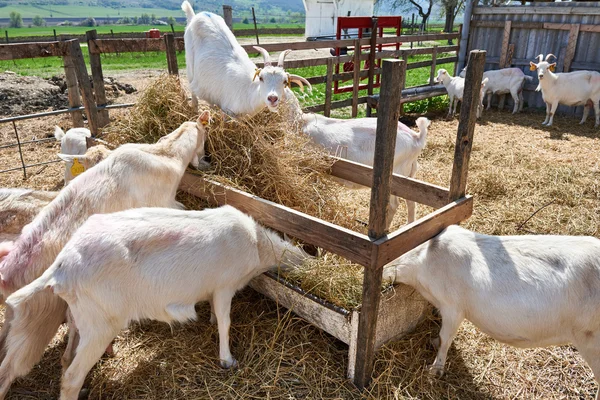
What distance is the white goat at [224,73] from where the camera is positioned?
16.5 feet

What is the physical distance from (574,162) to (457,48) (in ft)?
24.1

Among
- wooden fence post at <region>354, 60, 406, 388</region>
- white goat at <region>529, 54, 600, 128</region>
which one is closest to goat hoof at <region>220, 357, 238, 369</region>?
wooden fence post at <region>354, 60, 406, 388</region>

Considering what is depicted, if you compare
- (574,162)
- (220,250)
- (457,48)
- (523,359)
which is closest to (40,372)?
(220,250)

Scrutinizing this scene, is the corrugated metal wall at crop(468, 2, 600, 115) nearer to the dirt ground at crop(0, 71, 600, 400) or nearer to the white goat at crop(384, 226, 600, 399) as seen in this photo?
the dirt ground at crop(0, 71, 600, 400)

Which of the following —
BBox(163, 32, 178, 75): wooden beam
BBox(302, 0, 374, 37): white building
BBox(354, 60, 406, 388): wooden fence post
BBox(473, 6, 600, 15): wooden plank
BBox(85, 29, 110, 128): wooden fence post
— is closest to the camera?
BBox(354, 60, 406, 388): wooden fence post

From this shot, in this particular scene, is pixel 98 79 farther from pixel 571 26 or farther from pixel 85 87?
pixel 571 26

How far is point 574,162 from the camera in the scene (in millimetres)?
8289

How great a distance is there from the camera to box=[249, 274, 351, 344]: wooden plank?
325 centimetres

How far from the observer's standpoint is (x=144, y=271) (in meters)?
3.01

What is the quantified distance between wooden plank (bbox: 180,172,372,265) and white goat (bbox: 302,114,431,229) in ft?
5.57

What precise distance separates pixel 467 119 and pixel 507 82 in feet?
34.8

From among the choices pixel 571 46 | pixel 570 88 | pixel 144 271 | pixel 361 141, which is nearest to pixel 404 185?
pixel 361 141

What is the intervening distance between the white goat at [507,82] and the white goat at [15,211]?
1140cm

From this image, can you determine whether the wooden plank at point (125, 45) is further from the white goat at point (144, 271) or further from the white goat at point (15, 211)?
the white goat at point (144, 271)
